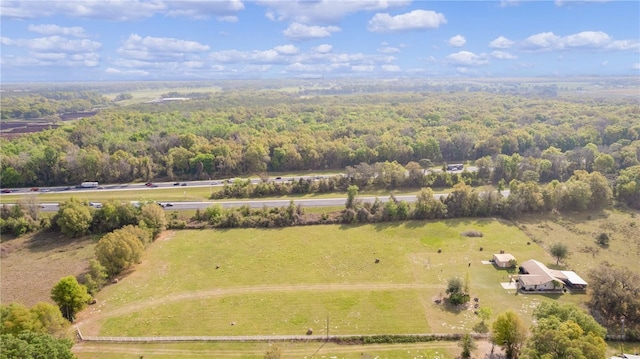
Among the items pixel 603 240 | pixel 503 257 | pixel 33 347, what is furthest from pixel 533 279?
pixel 33 347

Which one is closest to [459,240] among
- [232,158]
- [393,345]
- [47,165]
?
[393,345]

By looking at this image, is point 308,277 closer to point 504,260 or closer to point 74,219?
point 504,260

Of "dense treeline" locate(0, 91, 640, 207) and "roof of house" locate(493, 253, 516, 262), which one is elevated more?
"dense treeline" locate(0, 91, 640, 207)

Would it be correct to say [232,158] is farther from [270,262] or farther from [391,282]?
[391,282]

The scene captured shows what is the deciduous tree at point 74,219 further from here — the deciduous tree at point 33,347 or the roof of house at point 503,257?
the roof of house at point 503,257

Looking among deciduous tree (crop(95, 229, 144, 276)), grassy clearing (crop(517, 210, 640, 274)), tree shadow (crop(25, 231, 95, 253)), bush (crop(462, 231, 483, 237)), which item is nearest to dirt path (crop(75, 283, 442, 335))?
deciduous tree (crop(95, 229, 144, 276))

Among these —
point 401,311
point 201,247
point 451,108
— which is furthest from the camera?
point 451,108

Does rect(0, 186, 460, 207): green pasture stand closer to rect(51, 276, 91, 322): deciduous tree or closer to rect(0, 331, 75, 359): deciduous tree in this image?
rect(51, 276, 91, 322): deciduous tree
